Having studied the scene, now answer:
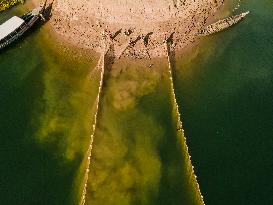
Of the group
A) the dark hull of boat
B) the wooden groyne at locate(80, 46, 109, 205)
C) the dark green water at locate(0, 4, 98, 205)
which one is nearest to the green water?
the dark green water at locate(0, 4, 98, 205)

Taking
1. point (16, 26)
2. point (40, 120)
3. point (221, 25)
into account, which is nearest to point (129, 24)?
point (221, 25)

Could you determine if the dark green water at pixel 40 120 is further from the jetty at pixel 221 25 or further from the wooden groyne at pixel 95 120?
the jetty at pixel 221 25

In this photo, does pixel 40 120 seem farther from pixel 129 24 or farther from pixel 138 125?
pixel 129 24

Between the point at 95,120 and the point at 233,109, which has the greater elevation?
the point at 95,120

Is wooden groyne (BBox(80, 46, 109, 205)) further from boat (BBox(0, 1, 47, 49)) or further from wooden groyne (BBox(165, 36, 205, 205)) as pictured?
boat (BBox(0, 1, 47, 49))

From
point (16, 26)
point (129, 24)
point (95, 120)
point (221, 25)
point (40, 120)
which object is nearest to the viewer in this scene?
point (95, 120)

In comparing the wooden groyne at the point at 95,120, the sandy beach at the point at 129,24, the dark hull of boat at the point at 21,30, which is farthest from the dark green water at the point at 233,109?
the dark hull of boat at the point at 21,30
